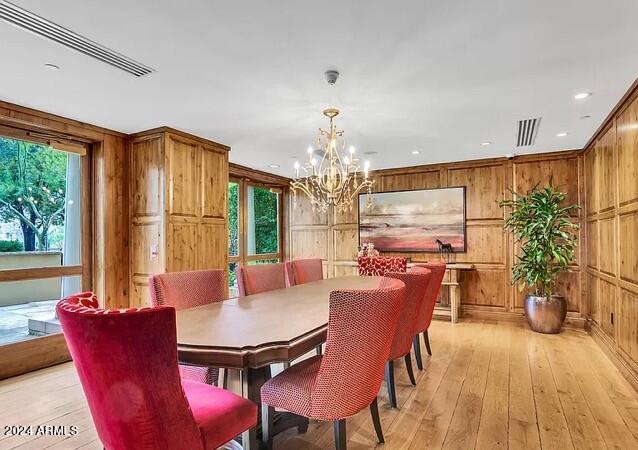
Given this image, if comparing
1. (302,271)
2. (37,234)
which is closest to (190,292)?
(302,271)

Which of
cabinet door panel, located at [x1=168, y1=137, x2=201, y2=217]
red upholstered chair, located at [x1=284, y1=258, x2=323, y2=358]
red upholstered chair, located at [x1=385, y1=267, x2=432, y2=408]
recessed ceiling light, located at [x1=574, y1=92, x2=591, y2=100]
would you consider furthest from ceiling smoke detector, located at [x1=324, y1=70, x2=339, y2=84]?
cabinet door panel, located at [x1=168, y1=137, x2=201, y2=217]

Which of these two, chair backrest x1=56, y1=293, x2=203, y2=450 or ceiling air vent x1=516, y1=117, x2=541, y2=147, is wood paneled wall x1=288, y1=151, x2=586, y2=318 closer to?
ceiling air vent x1=516, y1=117, x2=541, y2=147

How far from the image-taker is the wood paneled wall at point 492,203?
5.08 metres

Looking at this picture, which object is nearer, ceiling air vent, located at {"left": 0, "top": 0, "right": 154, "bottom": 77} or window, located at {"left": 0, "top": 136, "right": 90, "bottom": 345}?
ceiling air vent, located at {"left": 0, "top": 0, "right": 154, "bottom": 77}

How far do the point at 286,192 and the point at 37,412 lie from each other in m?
5.33

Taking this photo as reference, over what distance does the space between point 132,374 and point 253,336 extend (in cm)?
57

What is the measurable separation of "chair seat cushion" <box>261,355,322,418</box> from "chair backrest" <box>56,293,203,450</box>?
55 cm

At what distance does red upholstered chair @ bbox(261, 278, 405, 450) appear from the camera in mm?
1612

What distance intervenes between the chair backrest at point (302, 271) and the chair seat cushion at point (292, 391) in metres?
1.81

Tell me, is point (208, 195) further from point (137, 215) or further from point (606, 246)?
point (606, 246)

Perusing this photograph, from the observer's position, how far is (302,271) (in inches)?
153

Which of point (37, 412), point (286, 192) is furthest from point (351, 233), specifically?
point (37, 412)

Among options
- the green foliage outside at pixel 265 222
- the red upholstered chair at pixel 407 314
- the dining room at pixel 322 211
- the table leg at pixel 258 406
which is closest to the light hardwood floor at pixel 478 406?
the dining room at pixel 322 211

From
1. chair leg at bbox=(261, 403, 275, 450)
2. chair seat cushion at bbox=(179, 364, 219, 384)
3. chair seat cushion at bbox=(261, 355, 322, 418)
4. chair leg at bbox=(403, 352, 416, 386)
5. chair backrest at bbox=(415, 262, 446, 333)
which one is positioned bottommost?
chair leg at bbox=(403, 352, 416, 386)
